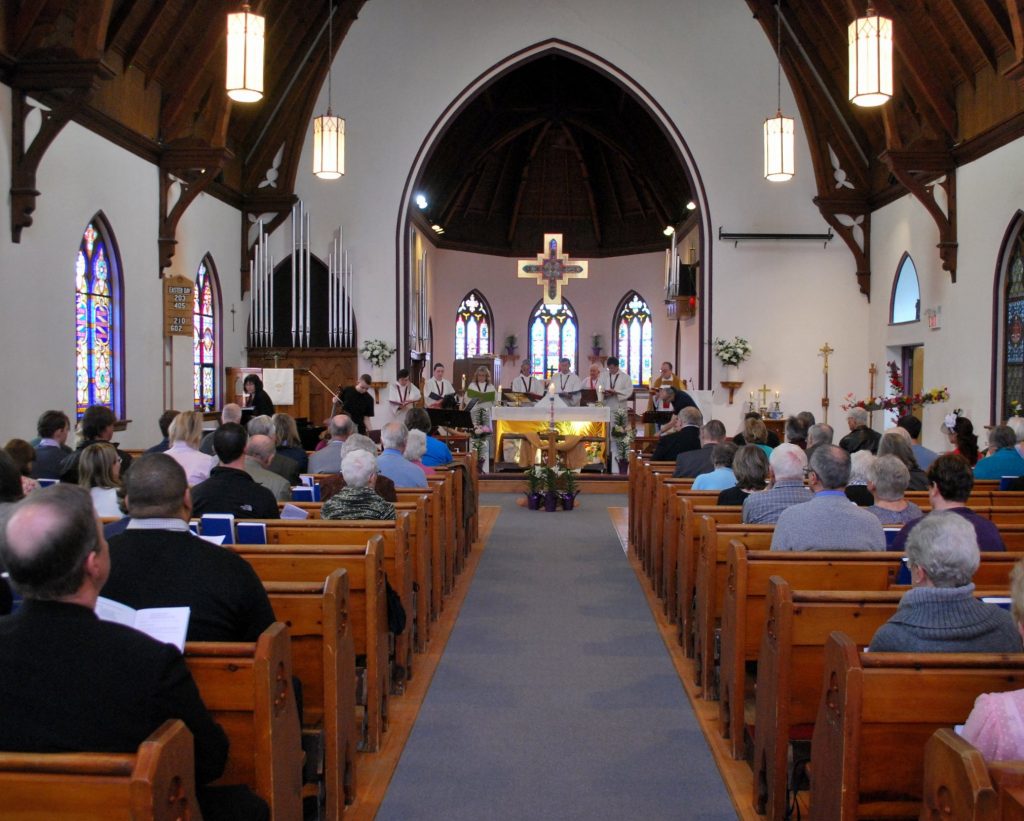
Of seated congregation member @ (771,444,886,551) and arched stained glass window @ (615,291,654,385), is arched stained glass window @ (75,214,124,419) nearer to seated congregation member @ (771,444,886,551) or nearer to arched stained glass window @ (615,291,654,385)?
seated congregation member @ (771,444,886,551)

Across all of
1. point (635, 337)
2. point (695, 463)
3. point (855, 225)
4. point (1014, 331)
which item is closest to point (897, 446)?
point (695, 463)

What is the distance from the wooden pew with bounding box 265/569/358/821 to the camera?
3.27m

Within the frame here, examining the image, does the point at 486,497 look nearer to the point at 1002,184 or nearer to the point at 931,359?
the point at 931,359

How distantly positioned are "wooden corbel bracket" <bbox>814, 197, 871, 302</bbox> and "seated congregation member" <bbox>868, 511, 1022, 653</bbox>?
12.8m

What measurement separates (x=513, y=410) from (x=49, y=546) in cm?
1104

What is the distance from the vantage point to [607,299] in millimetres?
23125

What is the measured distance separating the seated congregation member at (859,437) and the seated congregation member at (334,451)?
3.55 metres

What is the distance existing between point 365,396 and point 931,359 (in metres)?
6.95

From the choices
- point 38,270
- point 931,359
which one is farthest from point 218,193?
point 931,359

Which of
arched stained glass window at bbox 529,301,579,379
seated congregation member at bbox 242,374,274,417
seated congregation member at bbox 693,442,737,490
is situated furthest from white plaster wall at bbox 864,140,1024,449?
arched stained glass window at bbox 529,301,579,379

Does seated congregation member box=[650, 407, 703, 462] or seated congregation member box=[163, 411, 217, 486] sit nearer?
seated congregation member box=[163, 411, 217, 486]

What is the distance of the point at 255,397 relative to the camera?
11594mm

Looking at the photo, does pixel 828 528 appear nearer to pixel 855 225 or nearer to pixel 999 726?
pixel 999 726

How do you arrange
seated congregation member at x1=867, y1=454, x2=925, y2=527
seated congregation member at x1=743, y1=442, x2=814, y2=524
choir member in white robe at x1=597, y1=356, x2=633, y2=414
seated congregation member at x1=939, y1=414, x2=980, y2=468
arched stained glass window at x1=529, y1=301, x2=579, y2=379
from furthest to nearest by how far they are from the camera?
arched stained glass window at x1=529, y1=301, x2=579, y2=379, choir member in white robe at x1=597, y1=356, x2=633, y2=414, seated congregation member at x1=939, y1=414, x2=980, y2=468, seated congregation member at x1=743, y1=442, x2=814, y2=524, seated congregation member at x1=867, y1=454, x2=925, y2=527
